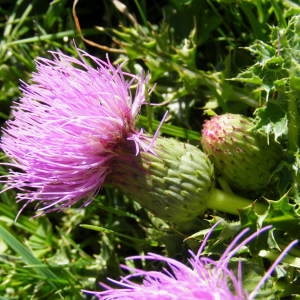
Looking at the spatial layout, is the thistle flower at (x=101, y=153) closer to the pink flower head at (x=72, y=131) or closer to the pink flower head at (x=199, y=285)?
the pink flower head at (x=72, y=131)

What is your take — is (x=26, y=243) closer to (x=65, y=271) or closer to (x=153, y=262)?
(x=65, y=271)

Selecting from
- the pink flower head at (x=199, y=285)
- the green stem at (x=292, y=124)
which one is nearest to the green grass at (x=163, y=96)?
the green stem at (x=292, y=124)

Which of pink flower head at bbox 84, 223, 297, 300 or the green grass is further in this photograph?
the green grass

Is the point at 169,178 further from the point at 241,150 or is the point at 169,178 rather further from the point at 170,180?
the point at 241,150

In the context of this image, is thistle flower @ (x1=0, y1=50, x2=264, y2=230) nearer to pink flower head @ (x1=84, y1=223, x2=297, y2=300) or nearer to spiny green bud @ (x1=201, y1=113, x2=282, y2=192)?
spiny green bud @ (x1=201, y1=113, x2=282, y2=192)

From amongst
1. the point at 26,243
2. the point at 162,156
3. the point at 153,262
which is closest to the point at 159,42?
the point at 162,156

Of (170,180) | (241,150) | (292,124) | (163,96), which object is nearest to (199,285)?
(170,180)

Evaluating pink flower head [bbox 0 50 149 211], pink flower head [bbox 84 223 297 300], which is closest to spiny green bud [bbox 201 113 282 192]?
pink flower head [bbox 0 50 149 211]
